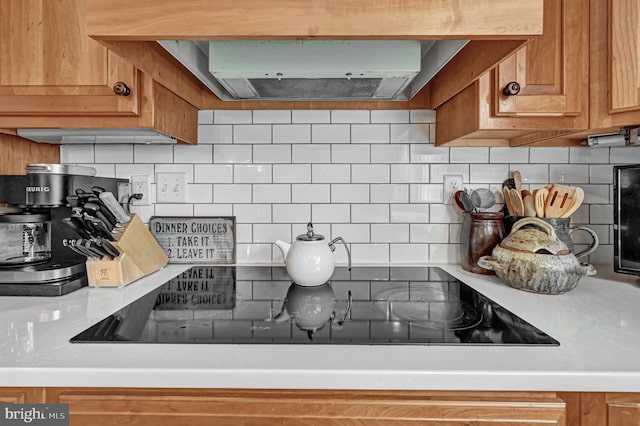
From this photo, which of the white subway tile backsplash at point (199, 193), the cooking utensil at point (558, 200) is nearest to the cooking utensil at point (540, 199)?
the cooking utensil at point (558, 200)

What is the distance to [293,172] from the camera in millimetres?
1408

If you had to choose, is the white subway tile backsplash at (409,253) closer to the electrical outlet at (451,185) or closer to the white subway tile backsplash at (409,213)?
the white subway tile backsplash at (409,213)

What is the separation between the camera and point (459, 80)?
104cm

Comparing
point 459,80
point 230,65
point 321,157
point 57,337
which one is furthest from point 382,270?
point 57,337

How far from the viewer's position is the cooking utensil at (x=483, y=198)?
53.1 inches

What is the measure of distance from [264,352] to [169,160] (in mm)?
974

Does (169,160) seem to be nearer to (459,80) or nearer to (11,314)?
(11,314)

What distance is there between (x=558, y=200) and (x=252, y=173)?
1.03 m

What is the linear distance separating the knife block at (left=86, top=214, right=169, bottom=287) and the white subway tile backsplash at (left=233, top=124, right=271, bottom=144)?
1.54ft

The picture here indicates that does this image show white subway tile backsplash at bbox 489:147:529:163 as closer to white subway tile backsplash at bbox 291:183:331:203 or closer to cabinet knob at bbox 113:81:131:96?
white subway tile backsplash at bbox 291:183:331:203

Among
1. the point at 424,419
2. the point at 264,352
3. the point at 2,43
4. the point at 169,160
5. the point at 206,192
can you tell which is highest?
the point at 2,43

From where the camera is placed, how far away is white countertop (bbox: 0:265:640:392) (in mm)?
617

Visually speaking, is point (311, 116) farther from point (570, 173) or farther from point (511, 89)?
point (570, 173)

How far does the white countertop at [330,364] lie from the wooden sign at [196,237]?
62 cm
